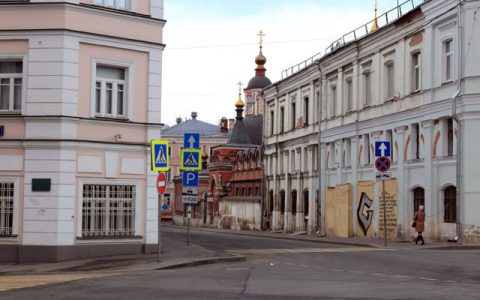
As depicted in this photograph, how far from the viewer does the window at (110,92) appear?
23.8m

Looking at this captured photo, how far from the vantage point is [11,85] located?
23.3m

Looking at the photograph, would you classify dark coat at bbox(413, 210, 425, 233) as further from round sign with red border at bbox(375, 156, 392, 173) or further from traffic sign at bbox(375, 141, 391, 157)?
round sign with red border at bbox(375, 156, 392, 173)

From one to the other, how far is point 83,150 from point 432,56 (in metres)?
18.2

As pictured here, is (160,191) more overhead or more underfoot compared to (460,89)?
more underfoot

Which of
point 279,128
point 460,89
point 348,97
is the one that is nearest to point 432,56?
point 460,89

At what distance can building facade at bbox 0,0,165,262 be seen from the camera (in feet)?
74.2

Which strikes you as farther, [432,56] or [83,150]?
[432,56]

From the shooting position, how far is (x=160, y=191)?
70.8ft

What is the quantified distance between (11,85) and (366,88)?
965 inches

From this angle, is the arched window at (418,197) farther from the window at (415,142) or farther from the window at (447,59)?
the window at (447,59)

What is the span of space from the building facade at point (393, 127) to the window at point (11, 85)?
17.9 metres

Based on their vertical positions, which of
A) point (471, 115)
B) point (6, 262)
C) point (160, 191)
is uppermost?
point (471, 115)

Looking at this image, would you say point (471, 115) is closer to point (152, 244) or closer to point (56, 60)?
point (152, 244)

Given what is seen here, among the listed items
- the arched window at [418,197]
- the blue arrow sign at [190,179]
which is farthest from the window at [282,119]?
the blue arrow sign at [190,179]
